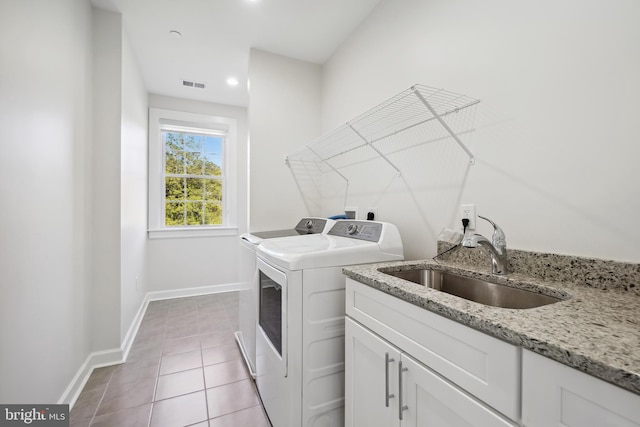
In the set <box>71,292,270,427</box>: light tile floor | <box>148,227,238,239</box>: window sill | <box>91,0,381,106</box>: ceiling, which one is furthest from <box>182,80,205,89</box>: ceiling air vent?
<box>71,292,270,427</box>: light tile floor

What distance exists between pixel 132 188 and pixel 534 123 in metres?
3.06

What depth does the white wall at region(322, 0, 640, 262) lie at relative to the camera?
2.83 ft

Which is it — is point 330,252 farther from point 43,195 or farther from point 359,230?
point 43,195

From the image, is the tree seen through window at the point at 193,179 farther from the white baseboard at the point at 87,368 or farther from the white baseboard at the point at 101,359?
the white baseboard at the point at 87,368

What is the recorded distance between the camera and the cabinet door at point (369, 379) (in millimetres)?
934

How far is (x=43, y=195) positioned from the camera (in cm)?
139

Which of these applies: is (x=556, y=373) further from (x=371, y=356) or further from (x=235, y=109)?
(x=235, y=109)

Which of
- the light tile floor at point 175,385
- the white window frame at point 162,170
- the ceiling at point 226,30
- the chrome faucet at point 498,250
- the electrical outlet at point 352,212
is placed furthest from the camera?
the white window frame at point 162,170

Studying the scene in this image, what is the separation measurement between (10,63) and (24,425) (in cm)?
154

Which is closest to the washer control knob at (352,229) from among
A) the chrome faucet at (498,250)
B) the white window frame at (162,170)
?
the chrome faucet at (498,250)

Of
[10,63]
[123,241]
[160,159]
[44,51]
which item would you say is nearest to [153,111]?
[160,159]

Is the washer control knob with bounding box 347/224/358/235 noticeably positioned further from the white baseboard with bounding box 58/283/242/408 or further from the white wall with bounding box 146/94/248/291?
the white wall with bounding box 146/94/248/291

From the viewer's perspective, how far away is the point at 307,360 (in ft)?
4.12

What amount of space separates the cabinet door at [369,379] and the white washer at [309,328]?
0.14m
